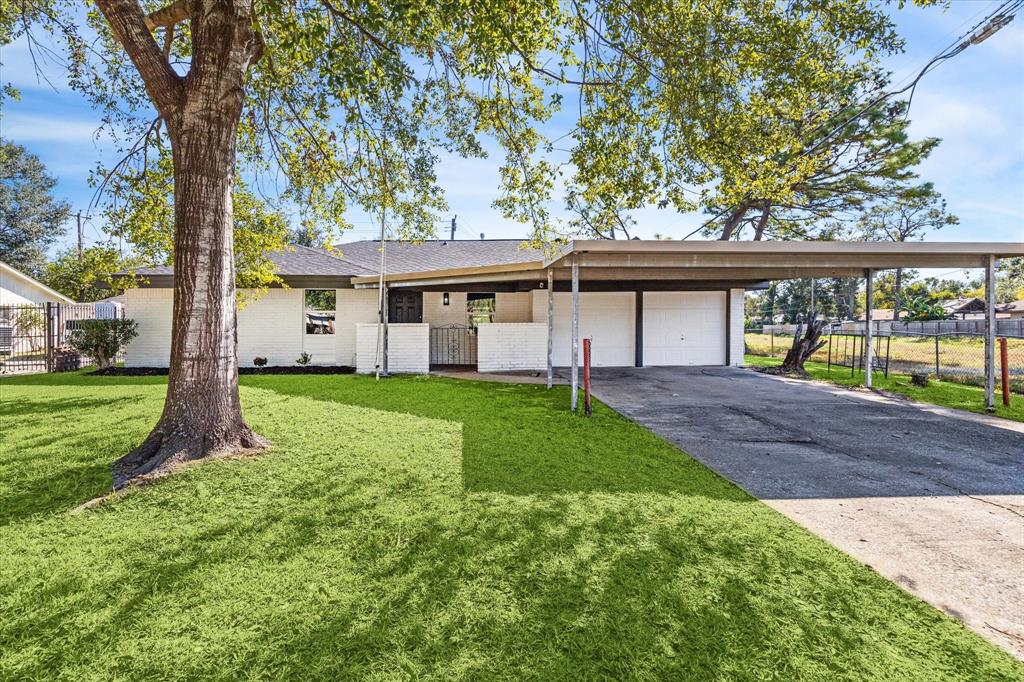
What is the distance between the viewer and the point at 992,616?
2305 mm

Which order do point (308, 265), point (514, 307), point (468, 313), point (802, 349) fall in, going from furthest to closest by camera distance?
point (514, 307), point (468, 313), point (308, 265), point (802, 349)

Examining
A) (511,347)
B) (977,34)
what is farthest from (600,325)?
(977,34)

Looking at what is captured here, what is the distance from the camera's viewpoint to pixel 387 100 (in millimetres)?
8062

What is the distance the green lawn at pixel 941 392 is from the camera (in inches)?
303

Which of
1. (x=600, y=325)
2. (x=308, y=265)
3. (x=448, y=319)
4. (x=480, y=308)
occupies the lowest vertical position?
(x=600, y=325)

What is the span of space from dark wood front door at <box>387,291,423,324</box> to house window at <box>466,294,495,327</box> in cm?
154

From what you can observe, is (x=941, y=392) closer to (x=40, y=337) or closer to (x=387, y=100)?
(x=387, y=100)

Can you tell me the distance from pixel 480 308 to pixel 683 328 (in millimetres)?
6600

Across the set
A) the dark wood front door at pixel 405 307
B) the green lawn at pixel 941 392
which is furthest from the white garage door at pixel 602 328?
the green lawn at pixel 941 392

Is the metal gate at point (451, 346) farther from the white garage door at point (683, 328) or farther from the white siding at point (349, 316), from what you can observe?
the white garage door at point (683, 328)

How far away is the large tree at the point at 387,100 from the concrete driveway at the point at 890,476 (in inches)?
160

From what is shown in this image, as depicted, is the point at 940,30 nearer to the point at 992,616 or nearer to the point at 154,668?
the point at 992,616

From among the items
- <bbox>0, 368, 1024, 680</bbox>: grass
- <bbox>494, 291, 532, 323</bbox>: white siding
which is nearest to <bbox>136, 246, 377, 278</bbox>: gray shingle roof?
<bbox>494, 291, 532, 323</bbox>: white siding

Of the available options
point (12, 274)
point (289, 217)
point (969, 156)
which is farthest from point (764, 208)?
point (12, 274)
